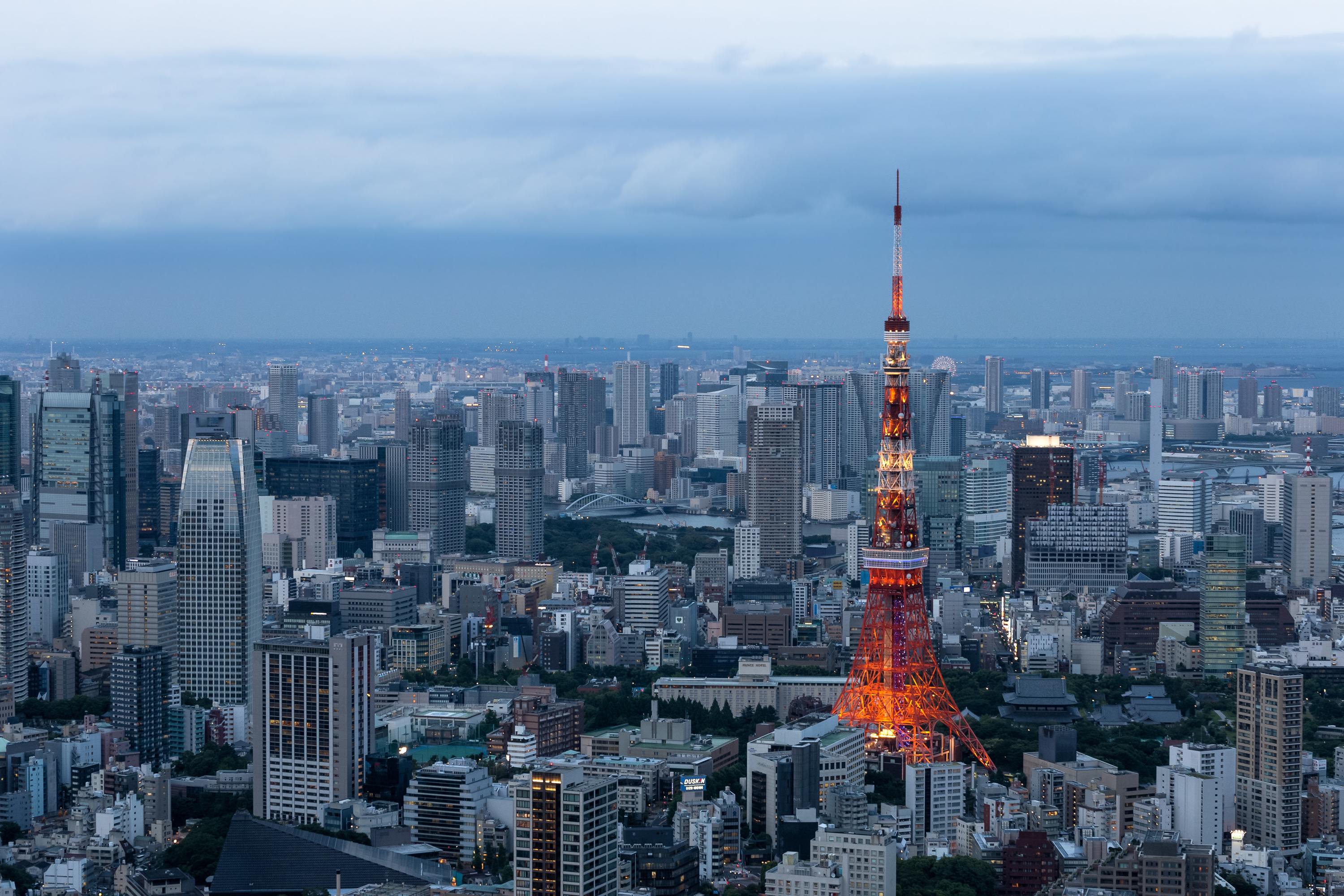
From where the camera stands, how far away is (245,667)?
23078 mm

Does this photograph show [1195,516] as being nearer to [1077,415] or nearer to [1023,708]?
[1023,708]

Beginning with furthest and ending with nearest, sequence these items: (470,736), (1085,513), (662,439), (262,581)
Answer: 1. (662,439)
2. (1085,513)
3. (262,581)
4. (470,736)

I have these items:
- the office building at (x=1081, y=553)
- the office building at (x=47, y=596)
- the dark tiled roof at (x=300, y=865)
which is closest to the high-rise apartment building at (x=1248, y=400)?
the office building at (x=1081, y=553)

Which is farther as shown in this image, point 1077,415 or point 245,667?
point 1077,415

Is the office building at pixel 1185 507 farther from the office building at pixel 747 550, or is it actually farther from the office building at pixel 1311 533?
the office building at pixel 747 550

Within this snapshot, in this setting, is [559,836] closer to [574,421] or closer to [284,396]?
[284,396]

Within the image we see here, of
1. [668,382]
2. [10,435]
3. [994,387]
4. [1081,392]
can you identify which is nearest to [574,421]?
[668,382]

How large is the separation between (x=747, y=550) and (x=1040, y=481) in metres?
5.06

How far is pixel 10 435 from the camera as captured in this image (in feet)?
109

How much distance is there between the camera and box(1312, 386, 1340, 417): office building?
204ft

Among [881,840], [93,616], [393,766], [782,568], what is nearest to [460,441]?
[782,568]

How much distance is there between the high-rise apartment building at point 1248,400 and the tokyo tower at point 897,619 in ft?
144

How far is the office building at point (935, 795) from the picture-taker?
1698 centimetres

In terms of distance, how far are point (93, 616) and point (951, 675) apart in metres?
10.2
